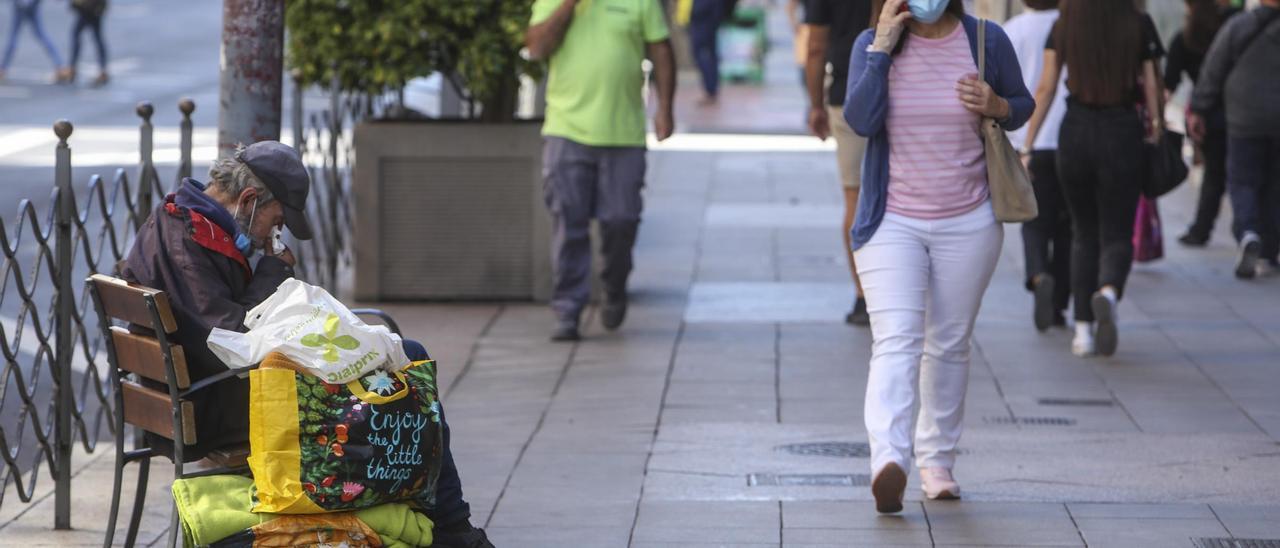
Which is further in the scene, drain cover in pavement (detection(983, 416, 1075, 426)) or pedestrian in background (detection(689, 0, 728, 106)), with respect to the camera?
pedestrian in background (detection(689, 0, 728, 106))

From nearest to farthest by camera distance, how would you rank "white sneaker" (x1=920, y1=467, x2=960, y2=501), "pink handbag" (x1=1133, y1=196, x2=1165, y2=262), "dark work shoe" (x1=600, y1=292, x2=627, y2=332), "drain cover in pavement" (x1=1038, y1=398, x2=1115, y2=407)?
"white sneaker" (x1=920, y1=467, x2=960, y2=501) → "drain cover in pavement" (x1=1038, y1=398, x2=1115, y2=407) → "dark work shoe" (x1=600, y1=292, x2=627, y2=332) → "pink handbag" (x1=1133, y1=196, x2=1165, y2=262)

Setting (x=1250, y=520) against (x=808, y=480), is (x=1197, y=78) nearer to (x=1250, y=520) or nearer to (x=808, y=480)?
(x=808, y=480)

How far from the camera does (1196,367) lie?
8.39 meters

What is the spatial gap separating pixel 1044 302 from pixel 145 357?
5.08m

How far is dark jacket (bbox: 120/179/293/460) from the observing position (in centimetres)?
464

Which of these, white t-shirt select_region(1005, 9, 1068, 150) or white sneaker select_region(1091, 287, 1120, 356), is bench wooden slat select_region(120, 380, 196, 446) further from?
white t-shirt select_region(1005, 9, 1068, 150)

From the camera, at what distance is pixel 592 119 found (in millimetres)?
8758

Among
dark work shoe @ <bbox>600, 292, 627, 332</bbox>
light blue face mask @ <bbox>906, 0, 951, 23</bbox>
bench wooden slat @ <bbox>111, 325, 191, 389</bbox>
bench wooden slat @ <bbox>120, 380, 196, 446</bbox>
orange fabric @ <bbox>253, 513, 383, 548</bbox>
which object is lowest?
dark work shoe @ <bbox>600, 292, 627, 332</bbox>

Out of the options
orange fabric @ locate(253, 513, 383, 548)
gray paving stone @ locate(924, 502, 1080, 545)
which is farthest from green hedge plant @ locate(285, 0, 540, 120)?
orange fabric @ locate(253, 513, 383, 548)

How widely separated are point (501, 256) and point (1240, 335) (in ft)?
11.8

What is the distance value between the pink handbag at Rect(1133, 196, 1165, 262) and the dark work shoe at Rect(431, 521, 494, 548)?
21.7 feet

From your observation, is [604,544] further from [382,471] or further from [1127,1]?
[1127,1]

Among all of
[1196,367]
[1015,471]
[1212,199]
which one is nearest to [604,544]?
[1015,471]

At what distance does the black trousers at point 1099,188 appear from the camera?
8.43m
